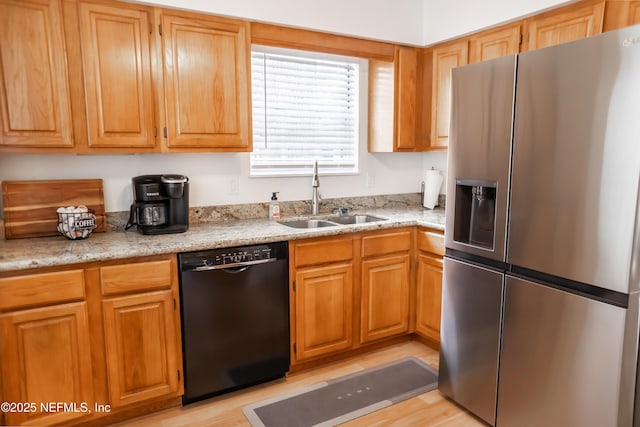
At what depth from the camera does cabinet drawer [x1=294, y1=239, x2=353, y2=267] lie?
2.49m

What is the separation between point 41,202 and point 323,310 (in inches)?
69.7

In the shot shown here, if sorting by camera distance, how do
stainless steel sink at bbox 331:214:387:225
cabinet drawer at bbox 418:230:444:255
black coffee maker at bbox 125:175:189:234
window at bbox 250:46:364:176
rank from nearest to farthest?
black coffee maker at bbox 125:175:189:234 → cabinet drawer at bbox 418:230:444:255 → window at bbox 250:46:364:176 → stainless steel sink at bbox 331:214:387:225

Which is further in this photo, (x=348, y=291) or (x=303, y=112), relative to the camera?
(x=303, y=112)

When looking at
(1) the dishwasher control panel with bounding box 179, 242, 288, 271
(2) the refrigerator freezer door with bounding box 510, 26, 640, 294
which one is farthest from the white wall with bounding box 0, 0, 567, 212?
(2) the refrigerator freezer door with bounding box 510, 26, 640, 294

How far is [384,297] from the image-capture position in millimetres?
2854

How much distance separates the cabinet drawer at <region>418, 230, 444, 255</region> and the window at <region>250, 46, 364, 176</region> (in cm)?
87

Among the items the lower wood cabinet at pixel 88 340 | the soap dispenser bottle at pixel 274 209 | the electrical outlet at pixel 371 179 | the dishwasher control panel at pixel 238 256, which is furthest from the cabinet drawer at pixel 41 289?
the electrical outlet at pixel 371 179

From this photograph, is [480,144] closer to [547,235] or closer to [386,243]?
[547,235]

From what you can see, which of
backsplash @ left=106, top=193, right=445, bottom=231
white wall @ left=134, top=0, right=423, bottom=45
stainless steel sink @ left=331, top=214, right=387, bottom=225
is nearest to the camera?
white wall @ left=134, top=0, right=423, bottom=45

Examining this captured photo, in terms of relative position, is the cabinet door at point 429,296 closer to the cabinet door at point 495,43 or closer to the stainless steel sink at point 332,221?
the stainless steel sink at point 332,221

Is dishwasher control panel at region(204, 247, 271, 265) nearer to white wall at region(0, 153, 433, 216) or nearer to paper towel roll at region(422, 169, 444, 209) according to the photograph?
white wall at region(0, 153, 433, 216)

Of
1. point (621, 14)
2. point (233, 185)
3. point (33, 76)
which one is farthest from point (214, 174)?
point (621, 14)

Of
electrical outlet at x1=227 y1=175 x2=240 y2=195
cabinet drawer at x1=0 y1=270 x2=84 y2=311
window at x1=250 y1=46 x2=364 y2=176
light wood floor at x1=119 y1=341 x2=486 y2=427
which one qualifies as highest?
window at x1=250 y1=46 x2=364 y2=176

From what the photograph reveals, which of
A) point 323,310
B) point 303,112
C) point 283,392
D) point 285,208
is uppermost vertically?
point 303,112
